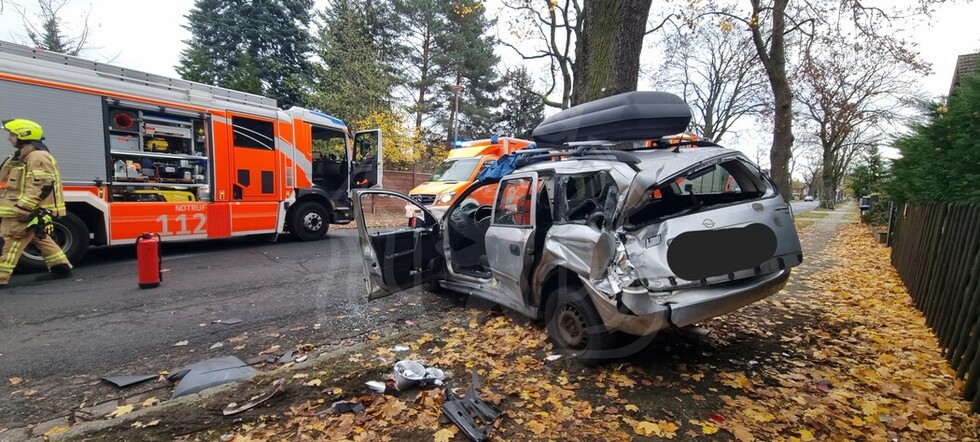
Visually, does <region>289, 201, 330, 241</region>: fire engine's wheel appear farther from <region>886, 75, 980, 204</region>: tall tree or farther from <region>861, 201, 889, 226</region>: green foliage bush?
<region>861, 201, 889, 226</region>: green foliage bush

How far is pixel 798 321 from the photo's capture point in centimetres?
467

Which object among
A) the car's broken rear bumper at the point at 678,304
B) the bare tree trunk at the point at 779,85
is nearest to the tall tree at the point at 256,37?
the bare tree trunk at the point at 779,85

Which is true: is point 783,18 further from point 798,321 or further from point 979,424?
point 979,424

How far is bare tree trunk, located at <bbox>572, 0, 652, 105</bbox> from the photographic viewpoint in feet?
19.8

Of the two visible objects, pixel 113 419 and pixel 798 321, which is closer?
pixel 113 419

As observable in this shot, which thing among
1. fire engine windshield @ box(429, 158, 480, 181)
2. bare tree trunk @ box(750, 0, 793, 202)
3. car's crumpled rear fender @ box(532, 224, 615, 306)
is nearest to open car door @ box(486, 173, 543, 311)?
car's crumpled rear fender @ box(532, 224, 615, 306)

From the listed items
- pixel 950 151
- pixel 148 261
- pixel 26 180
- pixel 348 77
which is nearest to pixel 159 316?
pixel 148 261

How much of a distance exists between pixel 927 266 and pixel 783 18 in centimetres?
1039

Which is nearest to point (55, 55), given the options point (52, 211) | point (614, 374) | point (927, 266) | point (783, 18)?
point (52, 211)

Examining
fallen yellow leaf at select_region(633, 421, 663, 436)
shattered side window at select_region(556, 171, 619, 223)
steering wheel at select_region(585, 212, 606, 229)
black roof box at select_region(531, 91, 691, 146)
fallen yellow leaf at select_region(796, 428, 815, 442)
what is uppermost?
black roof box at select_region(531, 91, 691, 146)

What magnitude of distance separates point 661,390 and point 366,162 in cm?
957

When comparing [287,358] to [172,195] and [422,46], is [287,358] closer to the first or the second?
[172,195]

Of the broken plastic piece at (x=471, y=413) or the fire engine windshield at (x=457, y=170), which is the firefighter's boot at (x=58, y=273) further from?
the fire engine windshield at (x=457, y=170)

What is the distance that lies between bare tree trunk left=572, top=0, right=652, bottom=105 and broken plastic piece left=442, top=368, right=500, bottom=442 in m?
4.67
